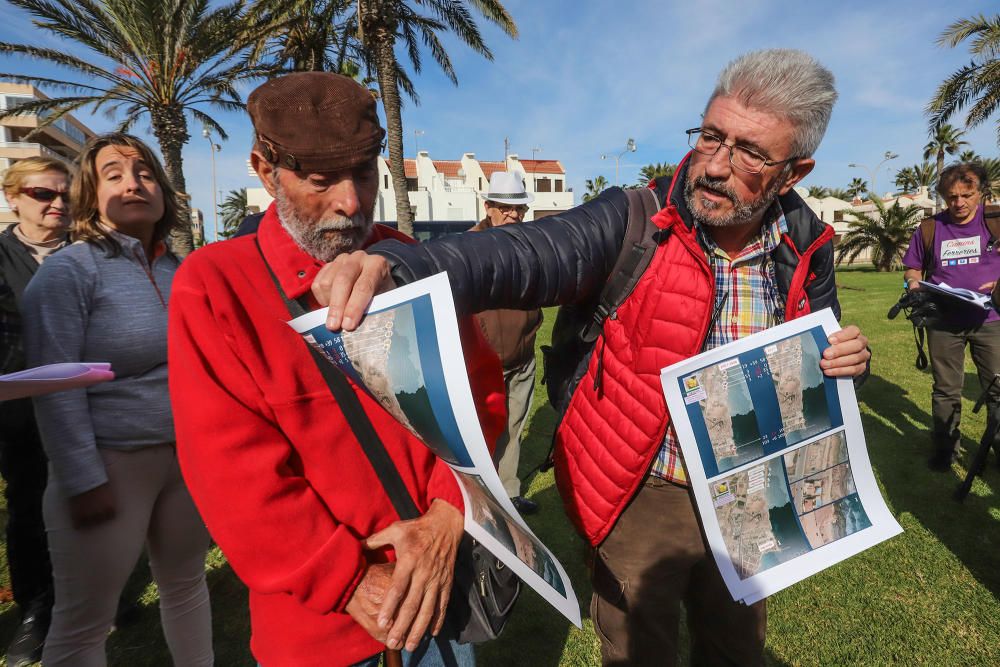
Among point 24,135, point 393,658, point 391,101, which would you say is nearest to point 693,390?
point 393,658

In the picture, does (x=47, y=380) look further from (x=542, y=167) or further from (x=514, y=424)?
(x=542, y=167)

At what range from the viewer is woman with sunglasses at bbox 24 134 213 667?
1.71 meters

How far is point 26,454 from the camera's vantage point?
9.02 feet

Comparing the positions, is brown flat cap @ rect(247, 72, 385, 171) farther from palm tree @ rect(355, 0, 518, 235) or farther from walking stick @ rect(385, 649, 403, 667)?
palm tree @ rect(355, 0, 518, 235)

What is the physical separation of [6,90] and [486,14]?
46848 millimetres

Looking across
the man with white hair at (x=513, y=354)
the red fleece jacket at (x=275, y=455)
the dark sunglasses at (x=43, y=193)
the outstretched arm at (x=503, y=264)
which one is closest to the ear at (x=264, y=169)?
the red fleece jacket at (x=275, y=455)

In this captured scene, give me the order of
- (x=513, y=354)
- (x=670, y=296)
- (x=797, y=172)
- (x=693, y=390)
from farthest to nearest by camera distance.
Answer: (x=513, y=354), (x=797, y=172), (x=670, y=296), (x=693, y=390)

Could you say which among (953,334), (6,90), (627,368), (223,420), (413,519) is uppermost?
(6,90)

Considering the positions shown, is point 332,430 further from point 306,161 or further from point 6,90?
point 6,90

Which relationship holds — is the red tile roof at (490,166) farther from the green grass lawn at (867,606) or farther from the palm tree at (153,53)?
the green grass lawn at (867,606)

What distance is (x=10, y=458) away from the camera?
8.89 feet

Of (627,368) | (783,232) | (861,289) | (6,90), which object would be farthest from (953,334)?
(6,90)

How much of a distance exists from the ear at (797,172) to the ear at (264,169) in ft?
4.59

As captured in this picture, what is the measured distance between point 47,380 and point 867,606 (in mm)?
3744
